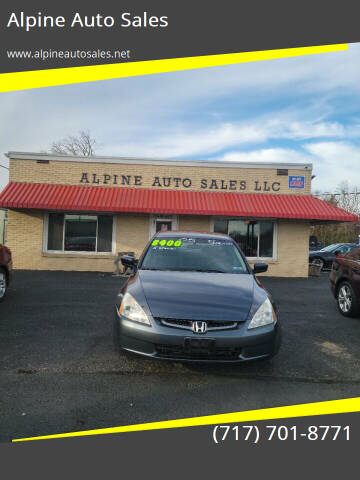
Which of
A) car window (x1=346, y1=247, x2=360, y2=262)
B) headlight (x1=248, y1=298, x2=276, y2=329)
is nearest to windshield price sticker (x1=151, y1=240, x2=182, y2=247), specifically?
headlight (x1=248, y1=298, x2=276, y2=329)

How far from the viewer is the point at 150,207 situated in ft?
43.1

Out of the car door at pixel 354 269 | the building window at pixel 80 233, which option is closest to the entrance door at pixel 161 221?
the building window at pixel 80 233

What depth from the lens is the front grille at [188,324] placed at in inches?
134

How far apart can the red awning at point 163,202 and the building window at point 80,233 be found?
1.09m

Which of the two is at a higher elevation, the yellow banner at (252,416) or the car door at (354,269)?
the car door at (354,269)

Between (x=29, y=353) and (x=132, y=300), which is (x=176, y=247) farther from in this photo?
(x=29, y=353)

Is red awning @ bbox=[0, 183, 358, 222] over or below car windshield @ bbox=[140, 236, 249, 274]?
over

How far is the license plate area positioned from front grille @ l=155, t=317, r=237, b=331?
118 mm

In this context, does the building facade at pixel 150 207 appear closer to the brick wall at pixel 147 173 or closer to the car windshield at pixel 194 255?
the brick wall at pixel 147 173

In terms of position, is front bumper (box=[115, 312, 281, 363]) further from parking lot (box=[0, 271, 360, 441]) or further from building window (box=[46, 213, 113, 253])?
building window (box=[46, 213, 113, 253])

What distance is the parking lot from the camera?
2973 mm

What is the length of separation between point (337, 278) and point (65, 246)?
10.7 meters

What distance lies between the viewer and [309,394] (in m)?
3.42

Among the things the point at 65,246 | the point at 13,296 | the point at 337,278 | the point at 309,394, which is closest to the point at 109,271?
the point at 65,246
